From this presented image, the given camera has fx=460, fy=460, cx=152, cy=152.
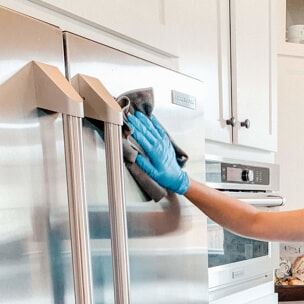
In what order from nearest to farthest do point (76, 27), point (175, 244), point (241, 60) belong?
point (76, 27)
point (175, 244)
point (241, 60)

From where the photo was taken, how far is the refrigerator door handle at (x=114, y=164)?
587 millimetres

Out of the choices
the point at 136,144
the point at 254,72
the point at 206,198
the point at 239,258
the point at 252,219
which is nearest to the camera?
the point at 136,144

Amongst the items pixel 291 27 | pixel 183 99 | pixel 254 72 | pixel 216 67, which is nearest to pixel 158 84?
pixel 183 99

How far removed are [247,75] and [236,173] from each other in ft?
1.14

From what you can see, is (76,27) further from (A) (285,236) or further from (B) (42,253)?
(A) (285,236)

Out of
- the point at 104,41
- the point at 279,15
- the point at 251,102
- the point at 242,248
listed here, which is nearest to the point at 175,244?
the point at 104,41

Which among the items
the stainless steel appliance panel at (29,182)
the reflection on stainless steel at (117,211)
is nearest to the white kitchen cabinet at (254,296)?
the reflection on stainless steel at (117,211)

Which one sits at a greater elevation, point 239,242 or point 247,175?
point 247,175

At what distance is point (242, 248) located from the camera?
1.36 meters

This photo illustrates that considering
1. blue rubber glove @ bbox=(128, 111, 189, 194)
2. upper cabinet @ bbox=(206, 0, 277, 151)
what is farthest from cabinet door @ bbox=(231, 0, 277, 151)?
blue rubber glove @ bbox=(128, 111, 189, 194)

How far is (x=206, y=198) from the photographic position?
0.92m

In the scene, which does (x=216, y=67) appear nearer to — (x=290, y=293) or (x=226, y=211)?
(x=226, y=211)

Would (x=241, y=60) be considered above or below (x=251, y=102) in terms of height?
above

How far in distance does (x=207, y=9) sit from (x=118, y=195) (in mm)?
827
